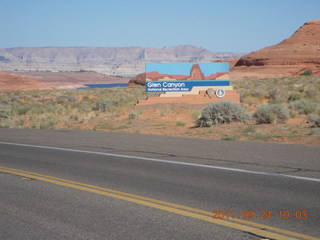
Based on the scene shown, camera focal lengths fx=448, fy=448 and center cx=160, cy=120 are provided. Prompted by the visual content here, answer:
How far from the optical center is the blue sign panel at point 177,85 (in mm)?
30734

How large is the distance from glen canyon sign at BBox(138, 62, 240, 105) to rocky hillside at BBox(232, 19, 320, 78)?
5827 cm

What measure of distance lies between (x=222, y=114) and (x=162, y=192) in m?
13.2

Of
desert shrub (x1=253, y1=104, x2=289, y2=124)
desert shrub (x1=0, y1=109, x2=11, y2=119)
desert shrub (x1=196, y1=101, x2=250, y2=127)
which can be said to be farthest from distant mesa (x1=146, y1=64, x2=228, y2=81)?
desert shrub (x1=253, y1=104, x2=289, y2=124)

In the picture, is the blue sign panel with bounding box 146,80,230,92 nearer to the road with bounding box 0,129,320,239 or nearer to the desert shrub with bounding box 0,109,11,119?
the desert shrub with bounding box 0,109,11,119

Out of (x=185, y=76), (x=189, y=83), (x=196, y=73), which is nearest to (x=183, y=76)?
(x=185, y=76)

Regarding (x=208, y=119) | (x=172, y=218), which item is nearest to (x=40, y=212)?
(x=172, y=218)

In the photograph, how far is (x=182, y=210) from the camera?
6.49 m

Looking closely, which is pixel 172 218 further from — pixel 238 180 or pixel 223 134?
pixel 223 134

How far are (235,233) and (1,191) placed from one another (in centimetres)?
463

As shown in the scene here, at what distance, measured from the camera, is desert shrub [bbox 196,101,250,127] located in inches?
798

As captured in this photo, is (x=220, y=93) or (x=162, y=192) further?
(x=220, y=93)

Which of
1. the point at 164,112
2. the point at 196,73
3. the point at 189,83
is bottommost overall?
the point at 164,112
